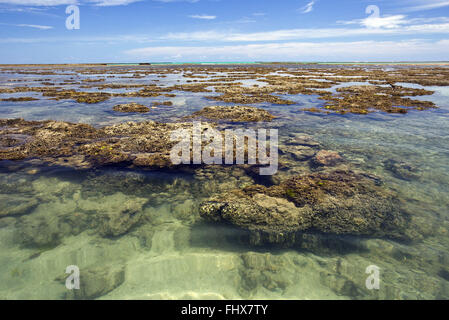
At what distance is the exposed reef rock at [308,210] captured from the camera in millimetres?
4789

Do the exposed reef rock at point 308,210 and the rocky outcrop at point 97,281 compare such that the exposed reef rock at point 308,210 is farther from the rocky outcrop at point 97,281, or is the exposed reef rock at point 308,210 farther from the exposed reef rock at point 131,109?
the exposed reef rock at point 131,109

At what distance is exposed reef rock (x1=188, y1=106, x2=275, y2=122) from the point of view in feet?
47.9

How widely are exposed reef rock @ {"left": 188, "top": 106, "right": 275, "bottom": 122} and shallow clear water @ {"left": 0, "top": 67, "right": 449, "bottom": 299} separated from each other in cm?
763

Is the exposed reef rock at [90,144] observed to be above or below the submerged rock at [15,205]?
above

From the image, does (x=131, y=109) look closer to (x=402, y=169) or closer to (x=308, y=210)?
(x=308, y=210)

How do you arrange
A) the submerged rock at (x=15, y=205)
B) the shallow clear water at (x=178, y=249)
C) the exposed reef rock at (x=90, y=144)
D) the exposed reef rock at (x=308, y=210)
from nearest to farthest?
the shallow clear water at (x=178, y=249) < the exposed reef rock at (x=308, y=210) < the submerged rock at (x=15, y=205) < the exposed reef rock at (x=90, y=144)

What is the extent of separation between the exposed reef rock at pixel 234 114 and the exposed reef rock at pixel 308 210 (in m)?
9.10

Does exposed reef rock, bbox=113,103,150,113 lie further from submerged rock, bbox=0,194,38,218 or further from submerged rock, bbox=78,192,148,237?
submerged rock, bbox=78,192,148,237

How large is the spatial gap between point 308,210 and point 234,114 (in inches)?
443

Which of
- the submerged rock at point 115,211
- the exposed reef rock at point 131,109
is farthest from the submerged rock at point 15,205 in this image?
the exposed reef rock at point 131,109

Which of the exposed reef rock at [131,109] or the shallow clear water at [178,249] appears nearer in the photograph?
the shallow clear water at [178,249]

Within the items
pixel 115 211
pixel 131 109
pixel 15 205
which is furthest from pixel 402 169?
pixel 131 109

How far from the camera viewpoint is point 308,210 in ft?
16.9

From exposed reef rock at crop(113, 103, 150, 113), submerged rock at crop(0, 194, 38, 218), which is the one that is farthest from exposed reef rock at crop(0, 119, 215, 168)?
exposed reef rock at crop(113, 103, 150, 113)
